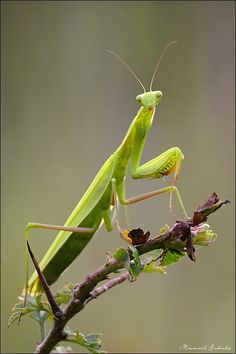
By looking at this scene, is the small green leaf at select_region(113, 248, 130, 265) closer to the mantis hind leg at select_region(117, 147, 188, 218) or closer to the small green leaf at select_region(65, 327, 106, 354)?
the small green leaf at select_region(65, 327, 106, 354)

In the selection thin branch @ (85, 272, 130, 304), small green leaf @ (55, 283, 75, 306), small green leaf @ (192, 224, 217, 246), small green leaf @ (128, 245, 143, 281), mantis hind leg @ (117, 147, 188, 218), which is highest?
mantis hind leg @ (117, 147, 188, 218)

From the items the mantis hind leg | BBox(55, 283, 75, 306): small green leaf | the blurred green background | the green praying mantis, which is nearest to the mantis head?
the green praying mantis

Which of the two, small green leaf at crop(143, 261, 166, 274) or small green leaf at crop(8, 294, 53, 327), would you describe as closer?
small green leaf at crop(143, 261, 166, 274)

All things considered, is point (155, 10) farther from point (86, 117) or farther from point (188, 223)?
point (188, 223)

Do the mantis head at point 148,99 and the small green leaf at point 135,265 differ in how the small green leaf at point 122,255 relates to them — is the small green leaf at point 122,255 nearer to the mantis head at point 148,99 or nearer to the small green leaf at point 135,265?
the small green leaf at point 135,265

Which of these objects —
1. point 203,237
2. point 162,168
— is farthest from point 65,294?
point 162,168

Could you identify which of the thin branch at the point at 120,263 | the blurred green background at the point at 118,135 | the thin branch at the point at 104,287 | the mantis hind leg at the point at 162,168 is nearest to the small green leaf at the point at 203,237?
the thin branch at the point at 120,263
